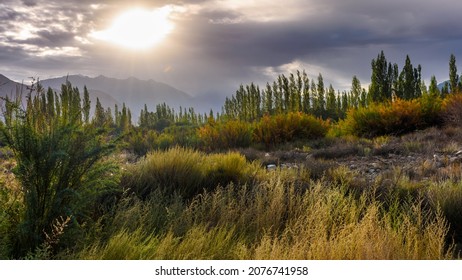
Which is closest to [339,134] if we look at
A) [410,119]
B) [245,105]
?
[410,119]

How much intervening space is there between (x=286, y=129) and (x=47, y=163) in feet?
41.0

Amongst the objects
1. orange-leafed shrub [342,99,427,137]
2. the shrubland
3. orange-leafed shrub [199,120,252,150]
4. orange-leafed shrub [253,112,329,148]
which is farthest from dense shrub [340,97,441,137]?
the shrubland

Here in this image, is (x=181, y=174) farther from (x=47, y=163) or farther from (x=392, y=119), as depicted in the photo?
(x=392, y=119)

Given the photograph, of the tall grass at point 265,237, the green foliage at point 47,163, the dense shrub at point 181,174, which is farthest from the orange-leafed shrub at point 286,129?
the green foliage at point 47,163

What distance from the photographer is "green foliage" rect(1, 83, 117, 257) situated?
12.9ft

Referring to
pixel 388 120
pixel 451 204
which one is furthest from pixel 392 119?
pixel 451 204

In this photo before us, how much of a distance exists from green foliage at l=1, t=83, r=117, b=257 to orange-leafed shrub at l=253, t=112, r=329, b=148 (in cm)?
1109

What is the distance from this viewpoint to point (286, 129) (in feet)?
52.1

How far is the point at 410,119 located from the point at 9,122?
51.3ft

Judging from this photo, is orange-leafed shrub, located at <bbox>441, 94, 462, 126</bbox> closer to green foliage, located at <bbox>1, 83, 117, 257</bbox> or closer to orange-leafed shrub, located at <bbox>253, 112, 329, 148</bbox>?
orange-leafed shrub, located at <bbox>253, 112, 329, 148</bbox>

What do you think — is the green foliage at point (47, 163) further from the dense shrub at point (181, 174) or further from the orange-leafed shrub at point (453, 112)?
the orange-leafed shrub at point (453, 112)
